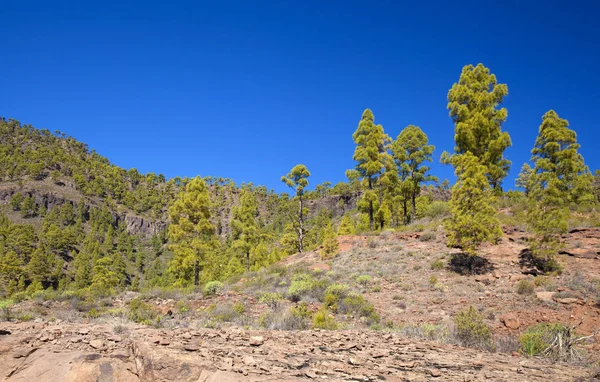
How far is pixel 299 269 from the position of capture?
70.2 feet

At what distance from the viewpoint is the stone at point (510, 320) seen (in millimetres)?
10484

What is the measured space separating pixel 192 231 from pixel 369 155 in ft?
52.6

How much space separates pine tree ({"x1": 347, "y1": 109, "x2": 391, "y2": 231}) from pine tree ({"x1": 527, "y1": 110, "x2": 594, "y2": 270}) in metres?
11.3

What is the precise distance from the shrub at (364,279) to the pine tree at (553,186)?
783cm

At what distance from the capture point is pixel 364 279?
1731cm

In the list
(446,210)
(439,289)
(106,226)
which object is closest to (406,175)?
(446,210)

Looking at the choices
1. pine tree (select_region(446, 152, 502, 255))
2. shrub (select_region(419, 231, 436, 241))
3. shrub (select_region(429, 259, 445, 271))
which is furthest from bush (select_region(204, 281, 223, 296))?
shrub (select_region(419, 231, 436, 241))

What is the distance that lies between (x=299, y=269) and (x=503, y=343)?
14222 mm

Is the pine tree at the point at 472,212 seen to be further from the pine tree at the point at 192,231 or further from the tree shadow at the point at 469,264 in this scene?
the pine tree at the point at 192,231

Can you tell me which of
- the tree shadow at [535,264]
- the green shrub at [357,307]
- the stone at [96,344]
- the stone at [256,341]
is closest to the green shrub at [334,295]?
the green shrub at [357,307]

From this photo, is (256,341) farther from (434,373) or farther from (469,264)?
(469,264)

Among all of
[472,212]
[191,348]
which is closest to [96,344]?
[191,348]

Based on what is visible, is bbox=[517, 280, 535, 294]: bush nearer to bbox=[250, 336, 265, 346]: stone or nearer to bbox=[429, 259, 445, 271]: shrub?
bbox=[429, 259, 445, 271]: shrub

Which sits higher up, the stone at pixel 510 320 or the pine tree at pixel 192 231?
the pine tree at pixel 192 231
